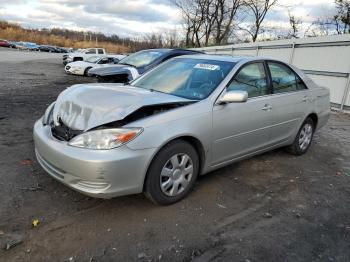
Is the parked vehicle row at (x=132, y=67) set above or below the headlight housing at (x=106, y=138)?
above

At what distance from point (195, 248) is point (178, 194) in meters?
0.83

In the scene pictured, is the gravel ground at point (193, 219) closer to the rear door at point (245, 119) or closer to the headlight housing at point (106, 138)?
the rear door at point (245, 119)

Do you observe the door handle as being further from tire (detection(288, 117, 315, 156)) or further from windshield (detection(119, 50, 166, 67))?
windshield (detection(119, 50, 166, 67))

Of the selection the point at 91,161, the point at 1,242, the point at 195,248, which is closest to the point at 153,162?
the point at 91,161

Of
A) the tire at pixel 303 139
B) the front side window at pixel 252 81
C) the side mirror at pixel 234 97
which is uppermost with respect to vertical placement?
the front side window at pixel 252 81

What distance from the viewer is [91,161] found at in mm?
3121

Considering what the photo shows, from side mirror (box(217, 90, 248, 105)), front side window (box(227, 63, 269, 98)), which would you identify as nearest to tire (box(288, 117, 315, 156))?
front side window (box(227, 63, 269, 98))

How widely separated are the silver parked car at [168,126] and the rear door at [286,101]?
0.05 ft

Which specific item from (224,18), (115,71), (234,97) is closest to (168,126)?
(234,97)

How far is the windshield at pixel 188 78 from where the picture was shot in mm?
4188

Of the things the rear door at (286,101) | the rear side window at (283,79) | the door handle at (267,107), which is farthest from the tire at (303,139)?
the door handle at (267,107)

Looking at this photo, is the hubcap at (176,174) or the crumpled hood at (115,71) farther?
the crumpled hood at (115,71)

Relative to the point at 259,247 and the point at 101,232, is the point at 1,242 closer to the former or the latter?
the point at 101,232

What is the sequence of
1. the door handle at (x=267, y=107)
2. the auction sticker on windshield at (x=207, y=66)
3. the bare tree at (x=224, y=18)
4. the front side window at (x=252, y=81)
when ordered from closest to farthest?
the front side window at (x=252, y=81), the auction sticker on windshield at (x=207, y=66), the door handle at (x=267, y=107), the bare tree at (x=224, y=18)
